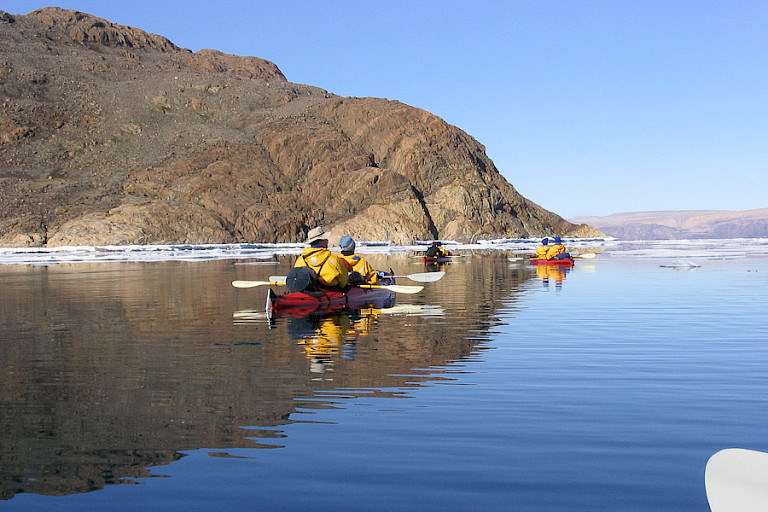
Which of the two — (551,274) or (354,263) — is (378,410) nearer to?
(354,263)

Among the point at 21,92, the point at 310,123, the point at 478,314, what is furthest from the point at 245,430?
the point at 21,92

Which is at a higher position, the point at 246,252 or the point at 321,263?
the point at 246,252

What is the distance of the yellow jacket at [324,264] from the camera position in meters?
19.4

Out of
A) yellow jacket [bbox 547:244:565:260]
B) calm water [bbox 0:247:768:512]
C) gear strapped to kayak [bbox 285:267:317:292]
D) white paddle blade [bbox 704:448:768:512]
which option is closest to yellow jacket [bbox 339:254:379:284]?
gear strapped to kayak [bbox 285:267:317:292]

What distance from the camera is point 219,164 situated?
12200cm

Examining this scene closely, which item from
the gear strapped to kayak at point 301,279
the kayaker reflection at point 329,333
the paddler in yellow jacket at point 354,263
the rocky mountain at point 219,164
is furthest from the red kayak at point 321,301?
the rocky mountain at point 219,164

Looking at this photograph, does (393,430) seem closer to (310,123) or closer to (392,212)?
(392,212)

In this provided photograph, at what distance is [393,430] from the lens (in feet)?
24.3

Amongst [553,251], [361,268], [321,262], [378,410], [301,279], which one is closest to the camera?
[378,410]

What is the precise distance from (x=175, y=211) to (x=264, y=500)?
106 meters

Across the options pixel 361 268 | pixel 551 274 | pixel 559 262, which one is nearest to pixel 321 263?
pixel 361 268

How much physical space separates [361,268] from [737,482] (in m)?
18.0

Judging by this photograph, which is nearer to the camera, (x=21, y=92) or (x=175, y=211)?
(x=175, y=211)

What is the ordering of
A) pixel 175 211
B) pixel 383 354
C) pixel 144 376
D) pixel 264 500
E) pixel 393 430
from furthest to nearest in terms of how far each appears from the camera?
pixel 175 211, pixel 383 354, pixel 144 376, pixel 393 430, pixel 264 500
